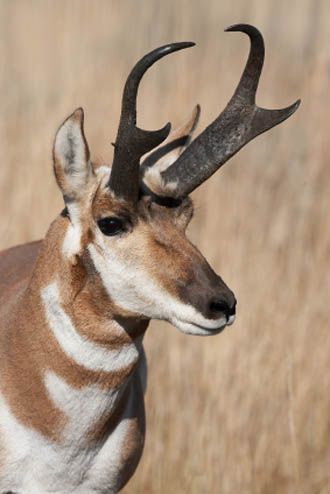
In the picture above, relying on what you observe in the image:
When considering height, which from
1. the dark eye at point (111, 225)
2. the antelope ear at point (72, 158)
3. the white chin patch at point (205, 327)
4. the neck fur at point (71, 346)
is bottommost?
the neck fur at point (71, 346)

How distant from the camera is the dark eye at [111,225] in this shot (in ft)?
13.7

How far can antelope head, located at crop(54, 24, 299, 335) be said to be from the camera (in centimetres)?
402

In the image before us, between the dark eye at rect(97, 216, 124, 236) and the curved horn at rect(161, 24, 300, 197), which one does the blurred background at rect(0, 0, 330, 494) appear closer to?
the curved horn at rect(161, 24, 300, 197)

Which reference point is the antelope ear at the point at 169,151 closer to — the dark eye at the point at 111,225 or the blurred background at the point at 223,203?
the blurred background at the point at 223,203

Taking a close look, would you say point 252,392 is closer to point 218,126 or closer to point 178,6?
point 218,126

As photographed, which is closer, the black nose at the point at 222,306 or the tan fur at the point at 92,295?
the black nose at the point at 222,306

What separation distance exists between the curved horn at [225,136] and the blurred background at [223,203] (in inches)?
17.5

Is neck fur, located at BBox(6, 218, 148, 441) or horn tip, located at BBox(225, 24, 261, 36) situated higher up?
horn tip, located at BBox(225, 24, 261, 36)

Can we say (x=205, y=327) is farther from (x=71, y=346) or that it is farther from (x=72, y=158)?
(x=72, y=158)

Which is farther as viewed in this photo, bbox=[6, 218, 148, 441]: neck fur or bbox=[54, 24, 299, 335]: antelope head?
bbox=[6, 218, 148, 441]: neck fur

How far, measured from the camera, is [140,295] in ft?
13.5

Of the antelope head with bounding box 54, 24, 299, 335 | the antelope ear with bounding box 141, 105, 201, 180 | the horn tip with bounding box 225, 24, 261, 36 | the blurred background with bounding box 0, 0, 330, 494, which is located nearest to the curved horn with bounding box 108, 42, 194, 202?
the antelope head with bounding box 54, 24, 299, 335

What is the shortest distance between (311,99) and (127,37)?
5.09ft

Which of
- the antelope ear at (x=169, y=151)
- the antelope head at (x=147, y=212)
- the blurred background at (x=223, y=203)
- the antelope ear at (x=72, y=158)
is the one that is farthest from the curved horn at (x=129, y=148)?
the blurred background at (x=223, y=203)
